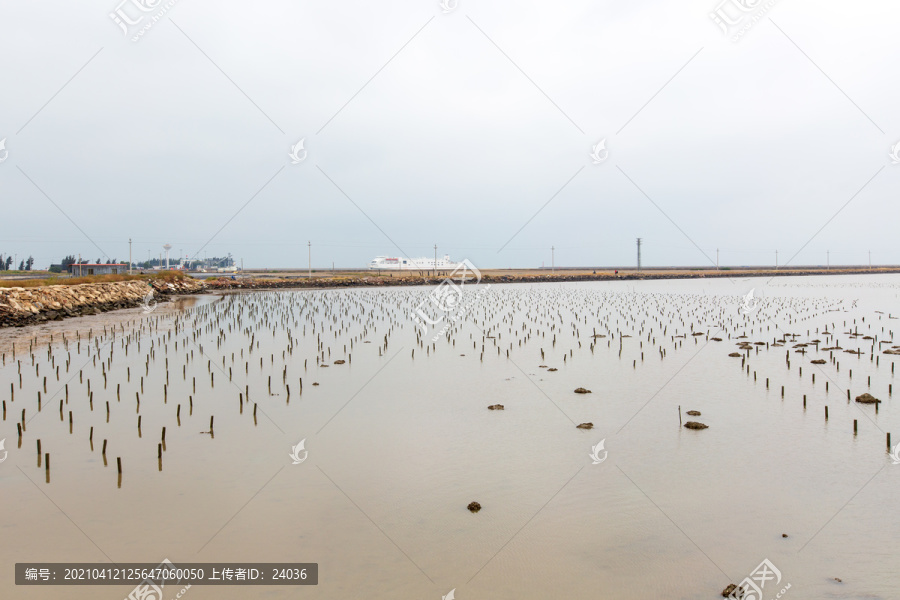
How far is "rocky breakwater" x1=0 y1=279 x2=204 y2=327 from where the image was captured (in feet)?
108

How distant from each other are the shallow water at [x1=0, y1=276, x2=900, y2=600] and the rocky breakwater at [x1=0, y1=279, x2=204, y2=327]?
49.8 ft

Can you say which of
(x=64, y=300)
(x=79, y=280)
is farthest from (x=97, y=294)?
(x=79, y=280)

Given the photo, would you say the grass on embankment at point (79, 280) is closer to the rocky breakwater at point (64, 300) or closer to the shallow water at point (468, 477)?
the rocky breakwater at point (64, 300)

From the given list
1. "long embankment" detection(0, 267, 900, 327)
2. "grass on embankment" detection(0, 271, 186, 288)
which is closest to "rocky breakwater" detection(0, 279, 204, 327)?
"long embankment" detection(0, 267, 900, 327)

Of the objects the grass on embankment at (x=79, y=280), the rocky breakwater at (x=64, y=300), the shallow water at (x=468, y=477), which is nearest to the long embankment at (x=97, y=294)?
the rocky breakwater at (x=64, y=300)

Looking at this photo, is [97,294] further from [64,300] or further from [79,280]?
[79,280]

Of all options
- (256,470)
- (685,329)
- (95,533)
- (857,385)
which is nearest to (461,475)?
(256,470)

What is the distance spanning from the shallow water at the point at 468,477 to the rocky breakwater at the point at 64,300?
15.2 meters

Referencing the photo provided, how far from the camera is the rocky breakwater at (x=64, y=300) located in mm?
32875

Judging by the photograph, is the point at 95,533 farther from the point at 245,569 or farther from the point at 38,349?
the point at 38,349

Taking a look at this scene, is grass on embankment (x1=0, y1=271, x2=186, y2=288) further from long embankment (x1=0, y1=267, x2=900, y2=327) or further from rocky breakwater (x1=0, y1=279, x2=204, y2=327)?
rocky breakwater (x1=0, y1=279, x2=204, y2=327)

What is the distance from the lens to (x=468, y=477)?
32.5ft

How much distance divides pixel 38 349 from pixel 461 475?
2255 cm

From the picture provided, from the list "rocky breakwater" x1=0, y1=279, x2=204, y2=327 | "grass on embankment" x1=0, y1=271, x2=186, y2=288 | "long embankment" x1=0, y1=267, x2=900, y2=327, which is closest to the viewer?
"rocky breakwater" x1=0, y1=279, x2=204, y2=327
